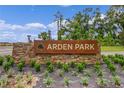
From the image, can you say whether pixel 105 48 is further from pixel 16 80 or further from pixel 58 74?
pixel 16 80

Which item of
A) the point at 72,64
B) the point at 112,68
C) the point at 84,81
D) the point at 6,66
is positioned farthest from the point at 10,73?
the point at 112,68

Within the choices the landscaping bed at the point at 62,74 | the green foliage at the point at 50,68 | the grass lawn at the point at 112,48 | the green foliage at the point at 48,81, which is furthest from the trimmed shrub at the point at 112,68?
the green foliage at the point at 48,81

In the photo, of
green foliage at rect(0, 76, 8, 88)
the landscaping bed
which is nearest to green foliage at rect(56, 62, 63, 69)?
the landscaping bed

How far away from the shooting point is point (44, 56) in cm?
842

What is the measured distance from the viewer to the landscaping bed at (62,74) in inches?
290

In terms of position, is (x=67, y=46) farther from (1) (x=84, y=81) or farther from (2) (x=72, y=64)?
(1) (x=84, y=81)

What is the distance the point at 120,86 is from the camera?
23.9 ft

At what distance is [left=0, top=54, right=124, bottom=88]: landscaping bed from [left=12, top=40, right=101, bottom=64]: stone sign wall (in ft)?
0.31

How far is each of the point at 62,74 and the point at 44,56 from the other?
805 mm

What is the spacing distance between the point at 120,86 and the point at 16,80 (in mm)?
1842

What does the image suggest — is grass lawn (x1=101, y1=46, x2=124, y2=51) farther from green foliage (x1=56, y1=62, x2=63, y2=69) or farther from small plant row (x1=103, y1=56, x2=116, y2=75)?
green foliage (x1=56, y1=62, x2=63, y2=69)

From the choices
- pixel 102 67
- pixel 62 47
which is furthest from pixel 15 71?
pixel 102 67

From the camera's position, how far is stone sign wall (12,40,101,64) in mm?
8352

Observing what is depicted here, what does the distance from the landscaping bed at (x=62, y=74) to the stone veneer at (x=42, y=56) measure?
3.7 inches
